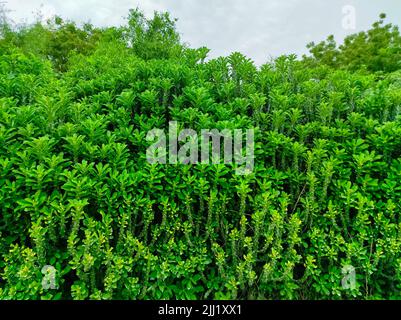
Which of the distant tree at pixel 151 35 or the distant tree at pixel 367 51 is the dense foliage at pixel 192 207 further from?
the distant tree at pixel 367 51

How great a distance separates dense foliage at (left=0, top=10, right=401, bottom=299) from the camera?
2432 mm

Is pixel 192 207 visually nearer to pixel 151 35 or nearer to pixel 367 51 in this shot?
pixel 151 35

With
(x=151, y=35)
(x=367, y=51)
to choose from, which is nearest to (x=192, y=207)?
(x=151, y=35)

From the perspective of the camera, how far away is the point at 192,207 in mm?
2713

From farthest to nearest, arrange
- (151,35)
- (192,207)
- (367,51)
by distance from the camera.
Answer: (367,51) → (151,35) → (192,207)

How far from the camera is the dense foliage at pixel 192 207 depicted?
2432 millimetres

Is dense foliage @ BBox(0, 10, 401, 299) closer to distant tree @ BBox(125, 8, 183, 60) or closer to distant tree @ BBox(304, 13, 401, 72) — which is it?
distant tree @ BBox(125, 8, 183, 60)

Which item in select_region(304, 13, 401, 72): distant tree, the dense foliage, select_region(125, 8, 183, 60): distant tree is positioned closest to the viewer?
the dense foliage

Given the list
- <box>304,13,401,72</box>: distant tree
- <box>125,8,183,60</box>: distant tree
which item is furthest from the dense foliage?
<box>304,13,401,72</box>: distant tree

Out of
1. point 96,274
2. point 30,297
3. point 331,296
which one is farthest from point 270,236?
point 30,297

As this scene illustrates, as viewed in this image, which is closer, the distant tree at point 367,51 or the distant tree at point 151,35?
the distant tree at point 151,35

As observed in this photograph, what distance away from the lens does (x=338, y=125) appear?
324cm

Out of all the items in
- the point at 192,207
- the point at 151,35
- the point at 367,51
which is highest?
the point at 367,51

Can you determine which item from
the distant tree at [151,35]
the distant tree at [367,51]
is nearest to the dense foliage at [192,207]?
the distant tree at [151,35]
